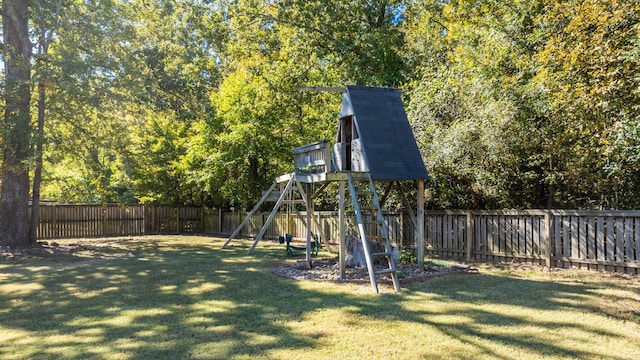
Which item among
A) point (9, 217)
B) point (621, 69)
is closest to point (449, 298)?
point (621, 69)

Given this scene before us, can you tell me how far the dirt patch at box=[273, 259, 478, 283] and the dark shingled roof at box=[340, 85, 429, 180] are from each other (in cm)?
201

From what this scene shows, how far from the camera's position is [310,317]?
232 inches

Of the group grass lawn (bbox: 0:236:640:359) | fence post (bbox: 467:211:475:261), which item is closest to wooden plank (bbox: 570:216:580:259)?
grass lawn (bbox: 0:236:640:359)

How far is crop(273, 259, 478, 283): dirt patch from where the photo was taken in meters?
8.66

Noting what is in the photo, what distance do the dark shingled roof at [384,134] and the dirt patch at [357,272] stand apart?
2.01 m

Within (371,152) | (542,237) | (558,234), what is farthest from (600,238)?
(371,152)

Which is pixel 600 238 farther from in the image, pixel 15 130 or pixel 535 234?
pixel 15 130

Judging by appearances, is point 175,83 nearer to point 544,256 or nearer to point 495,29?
point 495,29

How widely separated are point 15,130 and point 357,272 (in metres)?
11.0

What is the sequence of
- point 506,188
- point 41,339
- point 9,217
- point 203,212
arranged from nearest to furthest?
point 41,339, point 506,188, point 9,217, point 203,212

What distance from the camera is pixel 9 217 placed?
47.7 ft

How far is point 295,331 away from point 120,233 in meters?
19.4

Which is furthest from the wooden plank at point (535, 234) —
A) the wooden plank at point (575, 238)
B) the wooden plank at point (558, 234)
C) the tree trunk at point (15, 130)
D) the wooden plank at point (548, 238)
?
the tree trunk at point (15, 130)

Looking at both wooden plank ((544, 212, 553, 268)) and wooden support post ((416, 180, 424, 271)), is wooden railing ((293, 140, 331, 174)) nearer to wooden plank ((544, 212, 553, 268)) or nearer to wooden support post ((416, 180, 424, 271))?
wooden support post ((416, 180, 424, 271))
